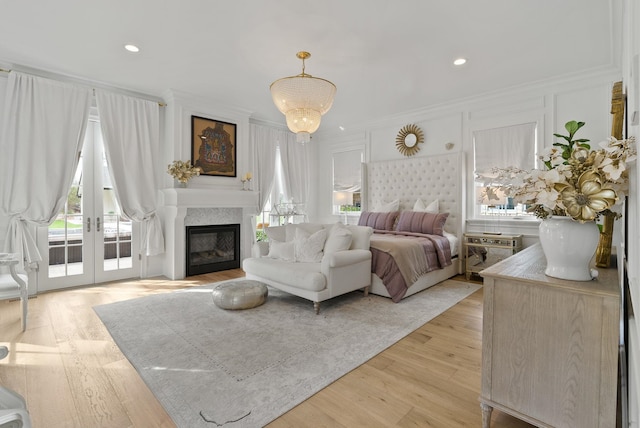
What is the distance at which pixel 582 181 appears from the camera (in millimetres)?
1264

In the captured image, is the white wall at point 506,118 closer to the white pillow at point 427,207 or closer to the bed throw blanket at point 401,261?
the white pillow at point 427,207

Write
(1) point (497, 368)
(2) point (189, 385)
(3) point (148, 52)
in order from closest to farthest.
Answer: (1) point (497, 368) < (2) point (189, 385) < (3) point (148, 52)

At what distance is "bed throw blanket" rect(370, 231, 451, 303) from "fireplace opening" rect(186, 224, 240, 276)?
287cm

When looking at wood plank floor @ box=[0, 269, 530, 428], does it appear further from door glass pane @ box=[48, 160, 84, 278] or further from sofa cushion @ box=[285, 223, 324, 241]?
sofa cushion @ box=[285, 223, 324, 241]

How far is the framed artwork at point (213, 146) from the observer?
5102 mm

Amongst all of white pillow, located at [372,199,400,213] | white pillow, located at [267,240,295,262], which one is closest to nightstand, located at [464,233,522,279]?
white pillow, located at [372,199,400,213]

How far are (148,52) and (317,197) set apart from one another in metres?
4.59

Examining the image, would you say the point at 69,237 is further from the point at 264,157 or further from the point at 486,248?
the point at 486,248

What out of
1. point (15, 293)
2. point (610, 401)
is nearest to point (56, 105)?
point (15, 293)

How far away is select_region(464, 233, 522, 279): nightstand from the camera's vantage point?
4.32 metres

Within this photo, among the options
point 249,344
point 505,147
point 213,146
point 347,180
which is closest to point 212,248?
point 213,146

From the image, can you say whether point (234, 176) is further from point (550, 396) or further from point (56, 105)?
point (550, 396)

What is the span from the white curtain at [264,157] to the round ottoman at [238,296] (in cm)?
287

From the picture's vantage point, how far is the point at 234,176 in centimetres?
562
